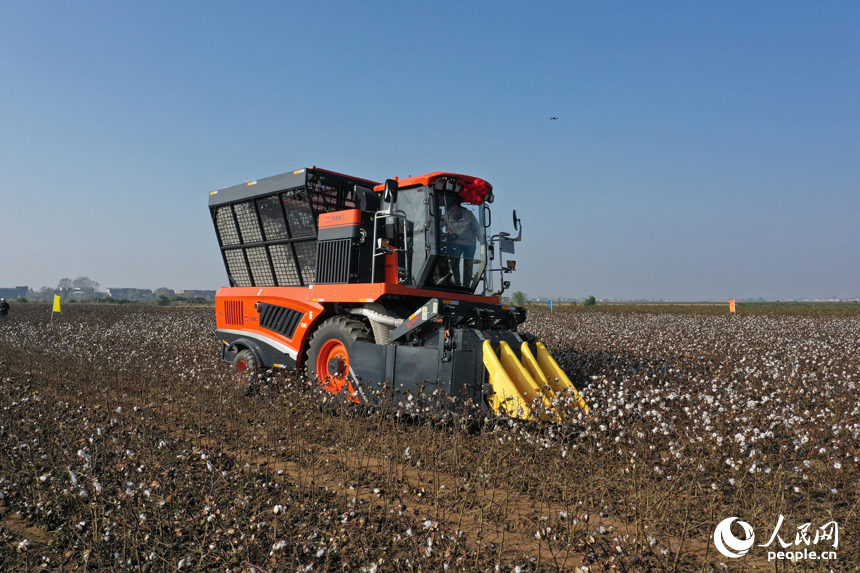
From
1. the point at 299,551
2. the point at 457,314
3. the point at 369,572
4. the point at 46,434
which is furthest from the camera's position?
the point at 457,314

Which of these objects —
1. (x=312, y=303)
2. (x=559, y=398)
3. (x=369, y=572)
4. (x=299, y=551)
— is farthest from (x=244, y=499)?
(x=312, y=303)

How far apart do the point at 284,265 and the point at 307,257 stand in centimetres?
76

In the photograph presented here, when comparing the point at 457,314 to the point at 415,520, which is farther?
the point at 457,314

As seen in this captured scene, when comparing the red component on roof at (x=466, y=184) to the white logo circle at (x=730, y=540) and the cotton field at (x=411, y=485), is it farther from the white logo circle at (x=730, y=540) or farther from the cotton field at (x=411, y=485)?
the white logo circle at (x=730, y=540)

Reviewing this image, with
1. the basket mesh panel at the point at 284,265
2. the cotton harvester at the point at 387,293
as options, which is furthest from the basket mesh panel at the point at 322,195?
the basket mesh panel at the point at 284,265

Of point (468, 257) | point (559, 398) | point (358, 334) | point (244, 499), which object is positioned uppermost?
point (468, 257)

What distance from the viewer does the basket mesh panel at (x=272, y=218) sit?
927 cm

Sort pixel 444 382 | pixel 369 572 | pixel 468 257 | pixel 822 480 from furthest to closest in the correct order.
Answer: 1. pixel 468 257
2. pixel 444 382
3. pixel 822 480
4. pixel 369 572

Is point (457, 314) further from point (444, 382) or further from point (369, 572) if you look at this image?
point (369, 572)

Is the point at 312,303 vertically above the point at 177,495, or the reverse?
the point at 312,303

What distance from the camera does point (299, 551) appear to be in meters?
3.67

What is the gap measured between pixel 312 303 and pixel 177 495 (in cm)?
453

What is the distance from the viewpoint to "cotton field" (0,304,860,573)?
11.7 feet

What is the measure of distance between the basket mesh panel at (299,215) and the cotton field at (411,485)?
2506mm
